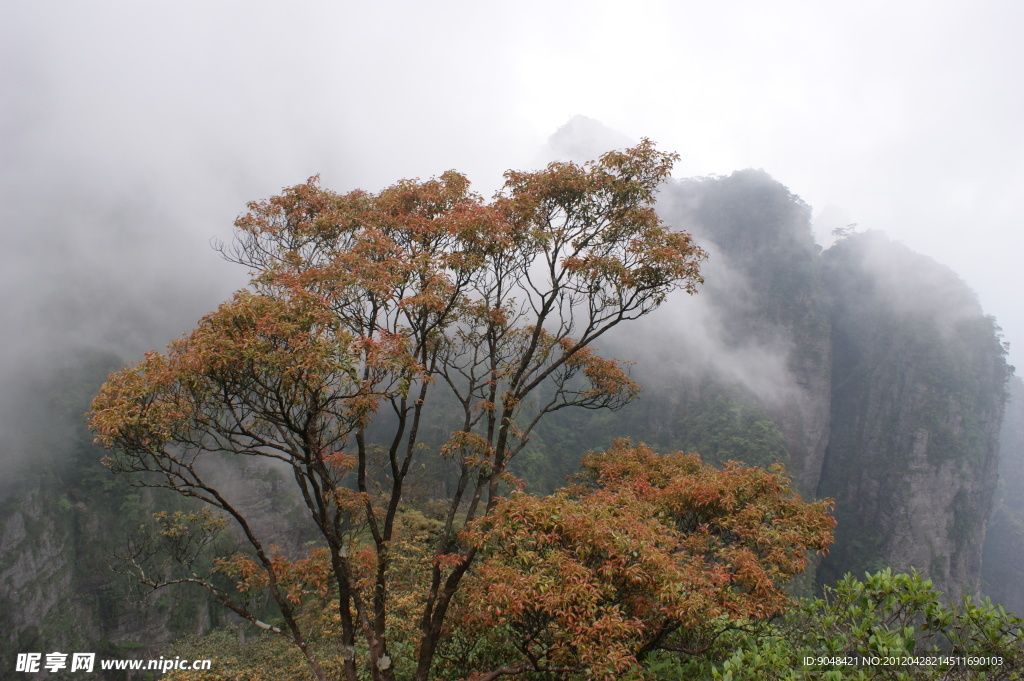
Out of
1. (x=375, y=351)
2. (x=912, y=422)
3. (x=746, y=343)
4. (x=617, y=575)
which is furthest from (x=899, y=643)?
(x=912, y=422)

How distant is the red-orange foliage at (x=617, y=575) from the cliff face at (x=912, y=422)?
50519 mm

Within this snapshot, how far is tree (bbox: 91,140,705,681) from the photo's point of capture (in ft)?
17.0

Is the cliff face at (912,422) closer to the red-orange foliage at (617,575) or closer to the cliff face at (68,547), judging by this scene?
the red-orange foliage at (617,575)

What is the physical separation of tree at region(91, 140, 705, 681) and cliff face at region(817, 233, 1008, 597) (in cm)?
5242

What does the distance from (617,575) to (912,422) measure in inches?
2328

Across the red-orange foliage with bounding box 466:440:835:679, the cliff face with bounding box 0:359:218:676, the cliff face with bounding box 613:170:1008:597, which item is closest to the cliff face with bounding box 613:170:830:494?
the cliff face with bounding box 613:170:1008:597

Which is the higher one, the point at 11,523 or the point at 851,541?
the point at 11,523

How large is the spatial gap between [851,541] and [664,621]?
5506 centimetres

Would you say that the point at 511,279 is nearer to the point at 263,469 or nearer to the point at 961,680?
the point at 961,680

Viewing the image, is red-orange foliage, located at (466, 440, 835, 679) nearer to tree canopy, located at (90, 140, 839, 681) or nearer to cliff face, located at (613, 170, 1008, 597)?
tree canopy, located at (90, 140, 839, 681)

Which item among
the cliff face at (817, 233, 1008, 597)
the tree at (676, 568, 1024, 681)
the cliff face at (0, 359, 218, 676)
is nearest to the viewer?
the tree at (676, 568, 1024, 681)

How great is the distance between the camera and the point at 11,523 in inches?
915

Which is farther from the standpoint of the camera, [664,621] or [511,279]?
[511,279]

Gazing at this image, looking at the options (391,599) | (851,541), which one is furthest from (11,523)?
(851,541)
